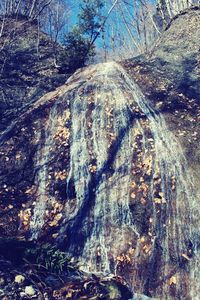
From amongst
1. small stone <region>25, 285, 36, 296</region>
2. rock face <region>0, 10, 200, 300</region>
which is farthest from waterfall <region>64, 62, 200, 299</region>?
small stone <region>25, 285, 36, 296</region>

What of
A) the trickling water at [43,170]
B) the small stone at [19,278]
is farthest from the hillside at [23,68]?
the small stone at [19,278]

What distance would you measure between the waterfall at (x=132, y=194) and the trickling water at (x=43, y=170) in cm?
54

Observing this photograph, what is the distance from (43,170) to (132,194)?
2227 millimetres

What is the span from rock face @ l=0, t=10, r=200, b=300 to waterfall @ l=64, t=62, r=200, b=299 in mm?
21

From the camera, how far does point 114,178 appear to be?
875 centimetres

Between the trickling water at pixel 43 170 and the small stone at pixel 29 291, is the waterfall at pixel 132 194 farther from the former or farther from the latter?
the small stone at pixel 29 291

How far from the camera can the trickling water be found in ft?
27.1

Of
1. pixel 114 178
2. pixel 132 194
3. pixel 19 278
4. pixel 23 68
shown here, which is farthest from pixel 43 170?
pixel 23 68

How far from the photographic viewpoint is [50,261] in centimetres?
741

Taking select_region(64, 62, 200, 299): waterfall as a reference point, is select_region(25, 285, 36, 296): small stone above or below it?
below

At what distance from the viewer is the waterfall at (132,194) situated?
757 centimetres

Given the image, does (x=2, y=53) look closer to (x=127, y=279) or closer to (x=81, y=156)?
(x=81, y=156)

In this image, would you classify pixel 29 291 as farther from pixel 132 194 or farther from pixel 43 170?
pixel 43 170

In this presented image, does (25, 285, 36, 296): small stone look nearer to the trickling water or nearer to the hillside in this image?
the trickling water
